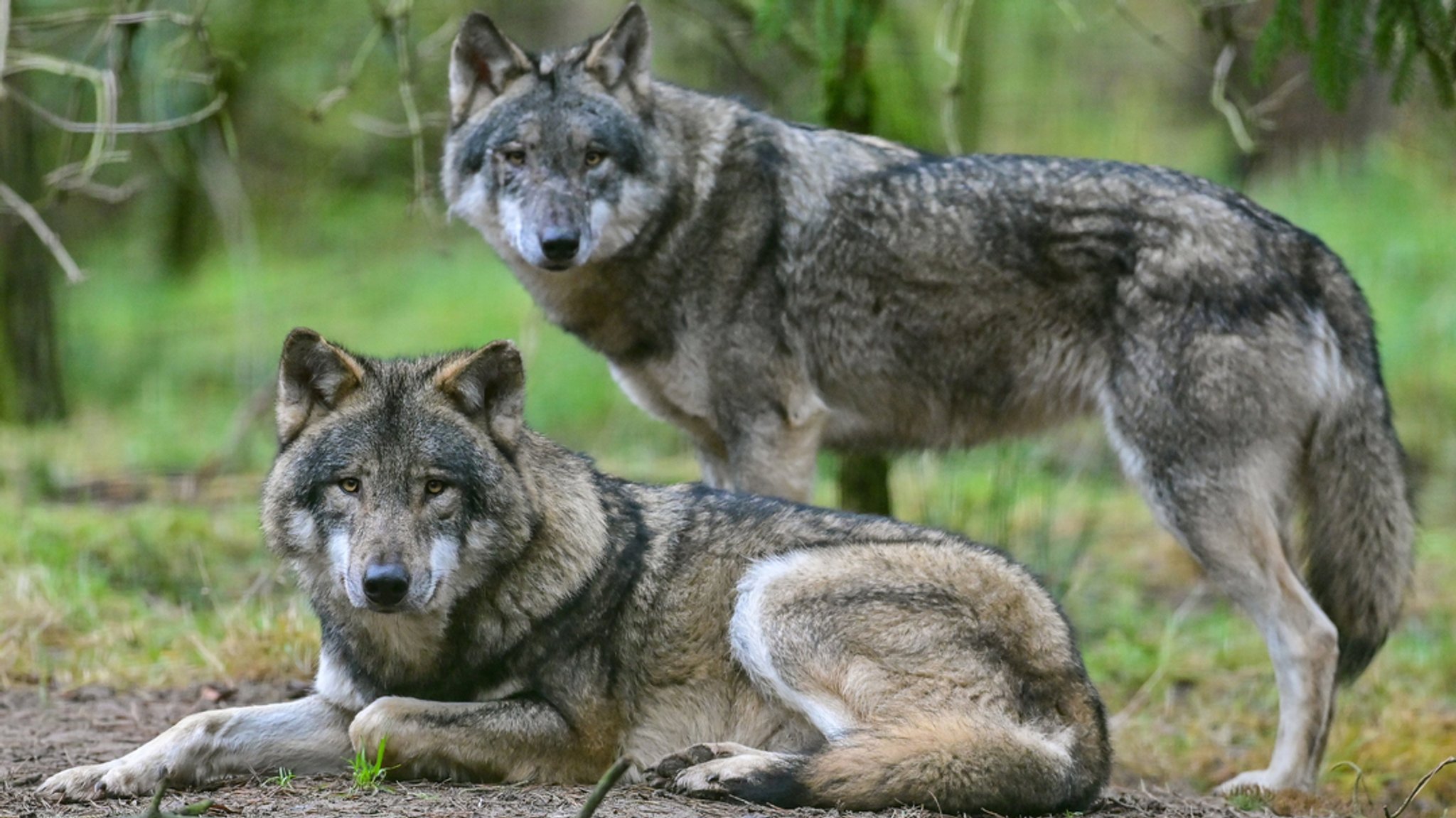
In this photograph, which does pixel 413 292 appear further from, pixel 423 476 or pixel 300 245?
pixel 423 476

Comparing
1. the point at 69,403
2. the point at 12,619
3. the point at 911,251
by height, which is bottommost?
the point at 69,403

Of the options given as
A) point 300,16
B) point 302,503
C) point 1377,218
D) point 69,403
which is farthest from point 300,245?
point 302,503

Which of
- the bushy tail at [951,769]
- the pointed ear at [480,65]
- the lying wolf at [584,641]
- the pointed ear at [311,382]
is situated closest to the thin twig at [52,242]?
the pointed ear at [311,382]

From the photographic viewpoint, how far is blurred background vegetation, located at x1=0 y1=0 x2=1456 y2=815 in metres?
6.75

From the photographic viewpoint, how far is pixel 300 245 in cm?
1975

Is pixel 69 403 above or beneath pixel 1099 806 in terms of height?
beneath

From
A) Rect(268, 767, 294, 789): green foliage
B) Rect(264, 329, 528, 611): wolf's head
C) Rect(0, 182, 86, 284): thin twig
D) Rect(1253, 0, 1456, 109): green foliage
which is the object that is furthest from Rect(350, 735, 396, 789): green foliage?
→ Rect(1253, 0, 1456, 109): green foliage

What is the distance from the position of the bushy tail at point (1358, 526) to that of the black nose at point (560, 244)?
328cm

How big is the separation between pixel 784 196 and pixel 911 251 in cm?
64

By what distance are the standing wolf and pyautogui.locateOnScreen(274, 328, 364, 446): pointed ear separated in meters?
1.83

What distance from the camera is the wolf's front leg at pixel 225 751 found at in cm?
439

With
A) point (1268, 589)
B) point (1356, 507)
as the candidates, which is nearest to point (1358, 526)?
point (1356, 507)

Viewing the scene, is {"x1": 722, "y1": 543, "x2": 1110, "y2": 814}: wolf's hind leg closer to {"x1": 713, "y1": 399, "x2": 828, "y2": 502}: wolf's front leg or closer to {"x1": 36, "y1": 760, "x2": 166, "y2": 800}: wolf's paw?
{"x1": 713, "y1": 399, "x2": 828, "y2": 502}: wolf's front leg

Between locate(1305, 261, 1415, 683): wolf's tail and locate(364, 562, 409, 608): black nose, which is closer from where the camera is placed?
locate(364, 562, 409, 608): black nose
